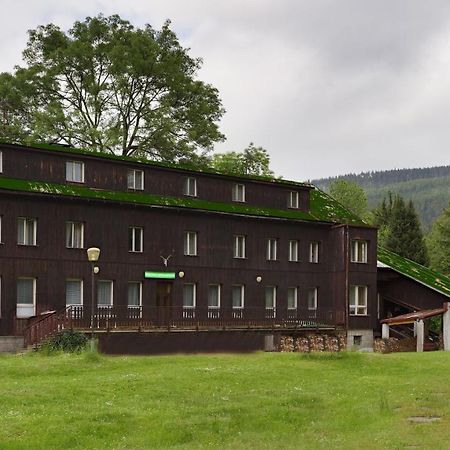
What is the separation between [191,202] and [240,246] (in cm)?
456

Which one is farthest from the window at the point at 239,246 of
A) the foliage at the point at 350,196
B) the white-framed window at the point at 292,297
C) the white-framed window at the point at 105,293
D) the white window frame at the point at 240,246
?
the foliage at the point at 350,196

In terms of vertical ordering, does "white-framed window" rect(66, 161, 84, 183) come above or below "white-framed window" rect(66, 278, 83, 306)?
above

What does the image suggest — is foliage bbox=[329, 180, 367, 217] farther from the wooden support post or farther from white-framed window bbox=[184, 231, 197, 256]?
white-framed window bbox=[184, 231, 197, 256]

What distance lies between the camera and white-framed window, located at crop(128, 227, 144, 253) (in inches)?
1703

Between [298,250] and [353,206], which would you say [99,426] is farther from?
[353,206]

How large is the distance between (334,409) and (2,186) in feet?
73.6

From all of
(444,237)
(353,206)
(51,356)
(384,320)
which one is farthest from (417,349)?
(353,206)

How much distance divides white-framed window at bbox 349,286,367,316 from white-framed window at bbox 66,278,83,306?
1910 centimetres

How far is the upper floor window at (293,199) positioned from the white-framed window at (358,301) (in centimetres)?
680

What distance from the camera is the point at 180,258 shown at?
A: 4503 centimetres

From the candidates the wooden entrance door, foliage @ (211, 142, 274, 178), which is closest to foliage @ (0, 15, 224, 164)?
foliage @ (211, 142, 274, 178)

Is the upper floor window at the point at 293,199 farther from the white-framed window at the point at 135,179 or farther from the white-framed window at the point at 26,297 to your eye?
the white-framed window at the point at 26,297

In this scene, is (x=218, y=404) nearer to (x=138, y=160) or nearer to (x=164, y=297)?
(x=164, y=297)

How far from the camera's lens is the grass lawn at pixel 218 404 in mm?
18547
